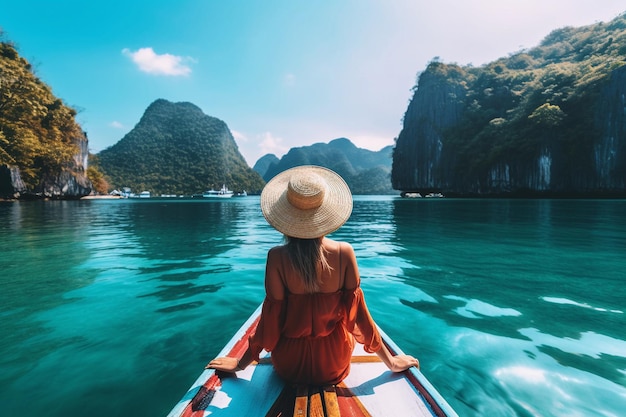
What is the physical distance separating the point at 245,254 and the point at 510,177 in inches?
2472

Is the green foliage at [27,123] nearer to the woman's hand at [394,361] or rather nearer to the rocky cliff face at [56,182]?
the rocky cliff face at [56,182]

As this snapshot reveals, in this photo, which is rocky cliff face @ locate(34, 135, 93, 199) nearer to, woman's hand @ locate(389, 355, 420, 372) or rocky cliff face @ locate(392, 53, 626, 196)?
woman's hand @ locate(389, 355, 420, 372)

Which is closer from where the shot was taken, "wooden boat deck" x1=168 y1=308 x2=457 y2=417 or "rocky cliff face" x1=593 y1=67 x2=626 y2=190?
"wooden boat deck" x1=168 y1=308 x2=457 y2=417

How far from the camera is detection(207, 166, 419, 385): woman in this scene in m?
1.85

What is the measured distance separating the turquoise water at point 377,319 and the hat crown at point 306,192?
104 inches

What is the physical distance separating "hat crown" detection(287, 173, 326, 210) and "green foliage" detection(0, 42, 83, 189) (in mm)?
49176

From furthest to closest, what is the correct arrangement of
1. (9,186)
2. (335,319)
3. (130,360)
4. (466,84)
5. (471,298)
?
(466,84)
(9,186)
(471,298)
(130,360)
(335,319)

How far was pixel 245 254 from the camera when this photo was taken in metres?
9.85

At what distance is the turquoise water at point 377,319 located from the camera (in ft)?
9.93

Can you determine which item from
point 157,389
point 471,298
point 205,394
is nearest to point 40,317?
point 157,389

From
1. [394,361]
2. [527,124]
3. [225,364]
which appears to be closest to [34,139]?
[225,364]

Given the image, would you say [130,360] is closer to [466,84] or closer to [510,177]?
[510,177]

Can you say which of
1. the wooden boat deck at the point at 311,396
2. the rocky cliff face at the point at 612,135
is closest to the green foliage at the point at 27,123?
the wooden boat deck at the point at 311,396

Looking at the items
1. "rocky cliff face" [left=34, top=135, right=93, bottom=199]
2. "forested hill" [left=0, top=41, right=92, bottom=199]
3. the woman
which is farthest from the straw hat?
"rocky cliff face" [left=34, top=135, right=93, bottom=199]
